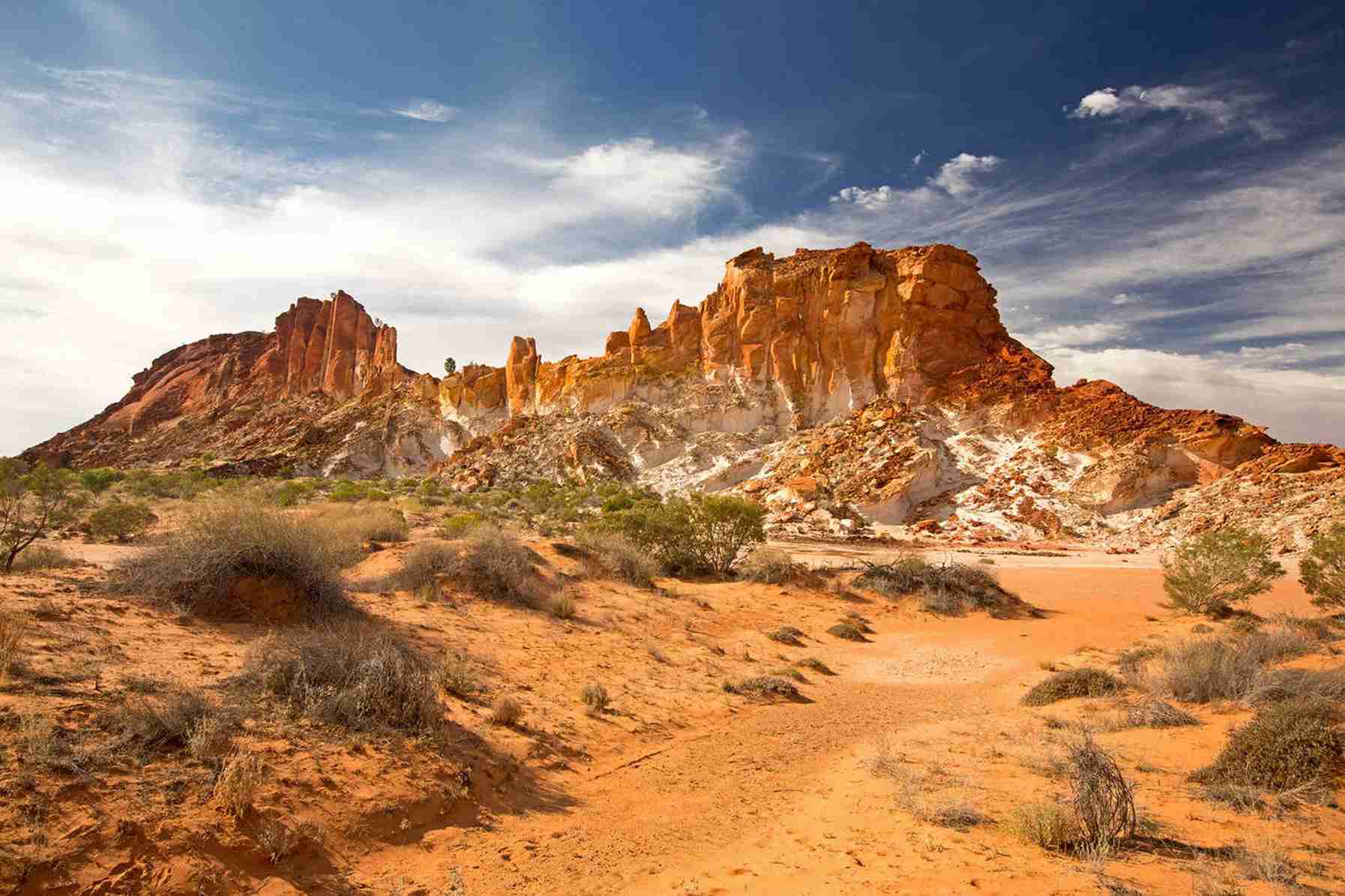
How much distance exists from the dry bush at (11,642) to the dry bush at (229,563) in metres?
1.98

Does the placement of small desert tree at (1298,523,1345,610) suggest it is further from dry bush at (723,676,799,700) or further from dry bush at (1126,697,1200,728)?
dry bush at (723,676,799,700)

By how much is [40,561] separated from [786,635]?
12531mm

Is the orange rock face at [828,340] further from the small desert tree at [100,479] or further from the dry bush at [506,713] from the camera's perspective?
the dry bush at [506,713]

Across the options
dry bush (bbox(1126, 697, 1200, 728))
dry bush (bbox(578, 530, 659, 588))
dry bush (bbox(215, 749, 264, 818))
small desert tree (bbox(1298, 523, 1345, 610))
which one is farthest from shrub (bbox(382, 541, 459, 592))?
small desert tree (bbox(1298, 523, 1345, 610))

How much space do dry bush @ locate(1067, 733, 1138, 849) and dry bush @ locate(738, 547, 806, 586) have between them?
13707mm

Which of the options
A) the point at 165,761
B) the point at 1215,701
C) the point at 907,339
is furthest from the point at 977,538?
the point at 165,761

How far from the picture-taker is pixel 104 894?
12.7 ft

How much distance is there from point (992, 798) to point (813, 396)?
151ft

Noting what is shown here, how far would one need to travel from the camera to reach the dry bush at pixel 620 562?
16.9 meters

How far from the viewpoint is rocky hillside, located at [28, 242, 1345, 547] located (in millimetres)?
35594

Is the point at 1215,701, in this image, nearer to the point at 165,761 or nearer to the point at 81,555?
the point at 165,761

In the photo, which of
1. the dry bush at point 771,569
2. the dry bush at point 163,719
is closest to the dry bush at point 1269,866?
the dry bush at point 163,719

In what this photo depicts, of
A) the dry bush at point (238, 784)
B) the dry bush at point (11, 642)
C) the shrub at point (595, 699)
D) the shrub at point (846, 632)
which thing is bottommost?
the shrub at point (846, 632)

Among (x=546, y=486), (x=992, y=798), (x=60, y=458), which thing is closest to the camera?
(x=992, y=798)
